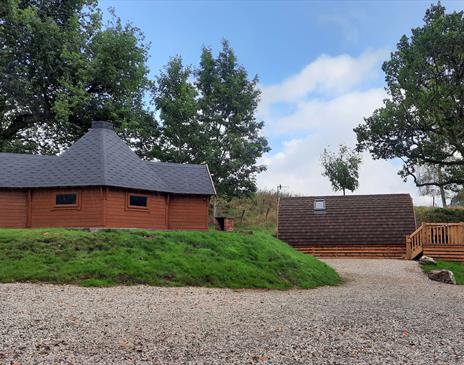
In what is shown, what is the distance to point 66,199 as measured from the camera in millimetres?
18156

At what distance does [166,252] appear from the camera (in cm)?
1380

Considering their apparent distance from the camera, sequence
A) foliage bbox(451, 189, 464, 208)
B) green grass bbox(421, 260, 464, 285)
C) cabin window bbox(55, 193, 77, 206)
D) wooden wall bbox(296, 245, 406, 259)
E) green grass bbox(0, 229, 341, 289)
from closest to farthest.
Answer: green grass bbox(0, 229, 341, 289), green grass bbox(421, 260, 464, 285), cabin window bbox(55, 193, 77, 206), wooden wall bbox(296, 245, 406, 259), foliage bbox(451, 189, 464, 208)

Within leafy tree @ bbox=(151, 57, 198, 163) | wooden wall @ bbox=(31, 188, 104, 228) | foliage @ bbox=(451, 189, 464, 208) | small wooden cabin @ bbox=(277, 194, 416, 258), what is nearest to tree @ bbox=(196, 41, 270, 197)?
leafy tree @ bbox=(151, 57, 198, 163)

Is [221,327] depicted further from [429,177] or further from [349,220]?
[429,177]

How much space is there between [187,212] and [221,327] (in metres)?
14.4

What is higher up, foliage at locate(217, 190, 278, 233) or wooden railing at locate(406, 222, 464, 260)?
foliage at locate(217, 190, 278, 233)

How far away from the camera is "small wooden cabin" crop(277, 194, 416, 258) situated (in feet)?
81.4

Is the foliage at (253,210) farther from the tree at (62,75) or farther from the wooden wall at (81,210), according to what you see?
the wooden wall at (81,210)

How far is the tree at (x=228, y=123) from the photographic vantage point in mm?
31047

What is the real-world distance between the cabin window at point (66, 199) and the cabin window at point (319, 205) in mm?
15703

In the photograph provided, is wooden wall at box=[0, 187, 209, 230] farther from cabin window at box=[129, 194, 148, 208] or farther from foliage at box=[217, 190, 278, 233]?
foliage at box=[217, 190, 278, 233]

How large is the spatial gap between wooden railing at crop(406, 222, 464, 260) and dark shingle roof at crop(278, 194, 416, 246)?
6.68 feet

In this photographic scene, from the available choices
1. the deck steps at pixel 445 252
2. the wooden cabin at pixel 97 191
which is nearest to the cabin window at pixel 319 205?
the deck steps at pixel 445 252

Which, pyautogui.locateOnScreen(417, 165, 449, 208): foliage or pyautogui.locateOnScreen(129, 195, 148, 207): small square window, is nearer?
pyautogui.locateOnScreen(129, 195, 148, 207): small square window
